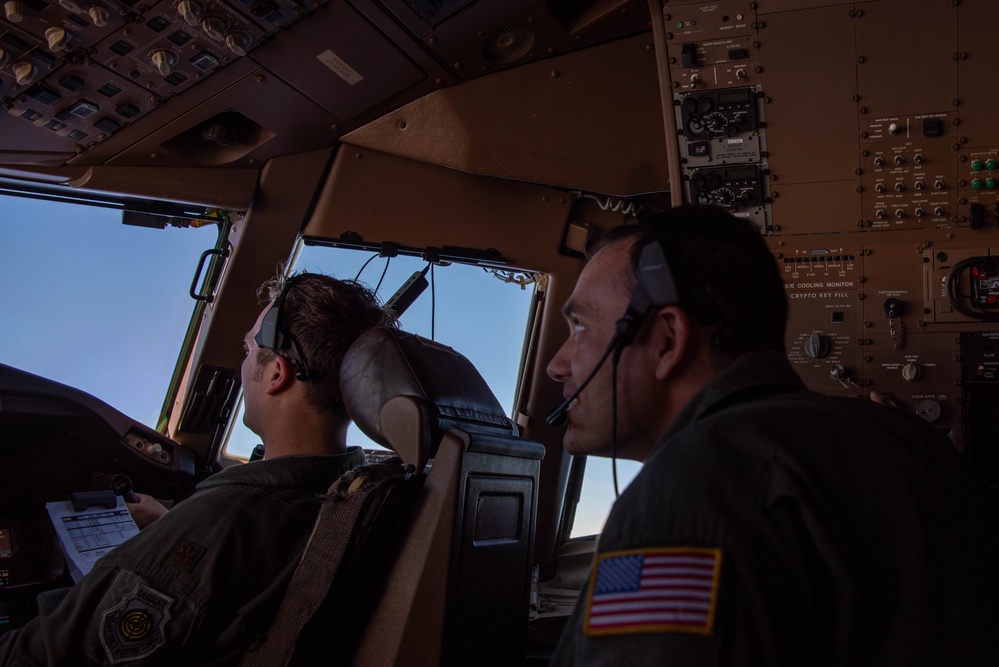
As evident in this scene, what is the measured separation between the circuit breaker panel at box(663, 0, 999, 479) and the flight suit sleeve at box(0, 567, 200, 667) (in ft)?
5.95

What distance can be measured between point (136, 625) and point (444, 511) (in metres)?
0.53

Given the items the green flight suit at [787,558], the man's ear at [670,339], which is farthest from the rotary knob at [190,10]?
the green flight suit at [787,558]

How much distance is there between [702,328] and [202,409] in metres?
2.42

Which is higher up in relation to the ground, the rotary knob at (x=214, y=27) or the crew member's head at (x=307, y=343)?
the rotary knob at (x=214, y=27)

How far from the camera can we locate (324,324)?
1.82 metres

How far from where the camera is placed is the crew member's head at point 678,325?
106cm

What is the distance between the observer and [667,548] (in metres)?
0.69

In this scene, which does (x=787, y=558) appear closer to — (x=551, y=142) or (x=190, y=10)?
(x=190, y=10)

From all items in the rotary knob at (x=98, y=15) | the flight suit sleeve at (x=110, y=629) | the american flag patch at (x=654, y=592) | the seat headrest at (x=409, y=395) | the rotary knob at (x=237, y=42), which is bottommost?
the flight suit sleeve at (x=110, y=629)

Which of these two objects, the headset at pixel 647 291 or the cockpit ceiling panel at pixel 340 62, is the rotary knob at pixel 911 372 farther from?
the cockpit ceiling panel at pixel 340 62

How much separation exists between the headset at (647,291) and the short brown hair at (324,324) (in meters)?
0.77

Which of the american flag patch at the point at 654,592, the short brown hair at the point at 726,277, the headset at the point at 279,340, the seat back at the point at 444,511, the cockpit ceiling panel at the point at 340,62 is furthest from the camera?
the cockpit ceiling panel at the point at 340,62

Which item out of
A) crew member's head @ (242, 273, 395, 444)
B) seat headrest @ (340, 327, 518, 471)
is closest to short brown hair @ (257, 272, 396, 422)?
crew member's head @ (242, 273, 395, 444)

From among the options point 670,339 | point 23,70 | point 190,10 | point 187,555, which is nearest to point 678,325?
point 670,339
